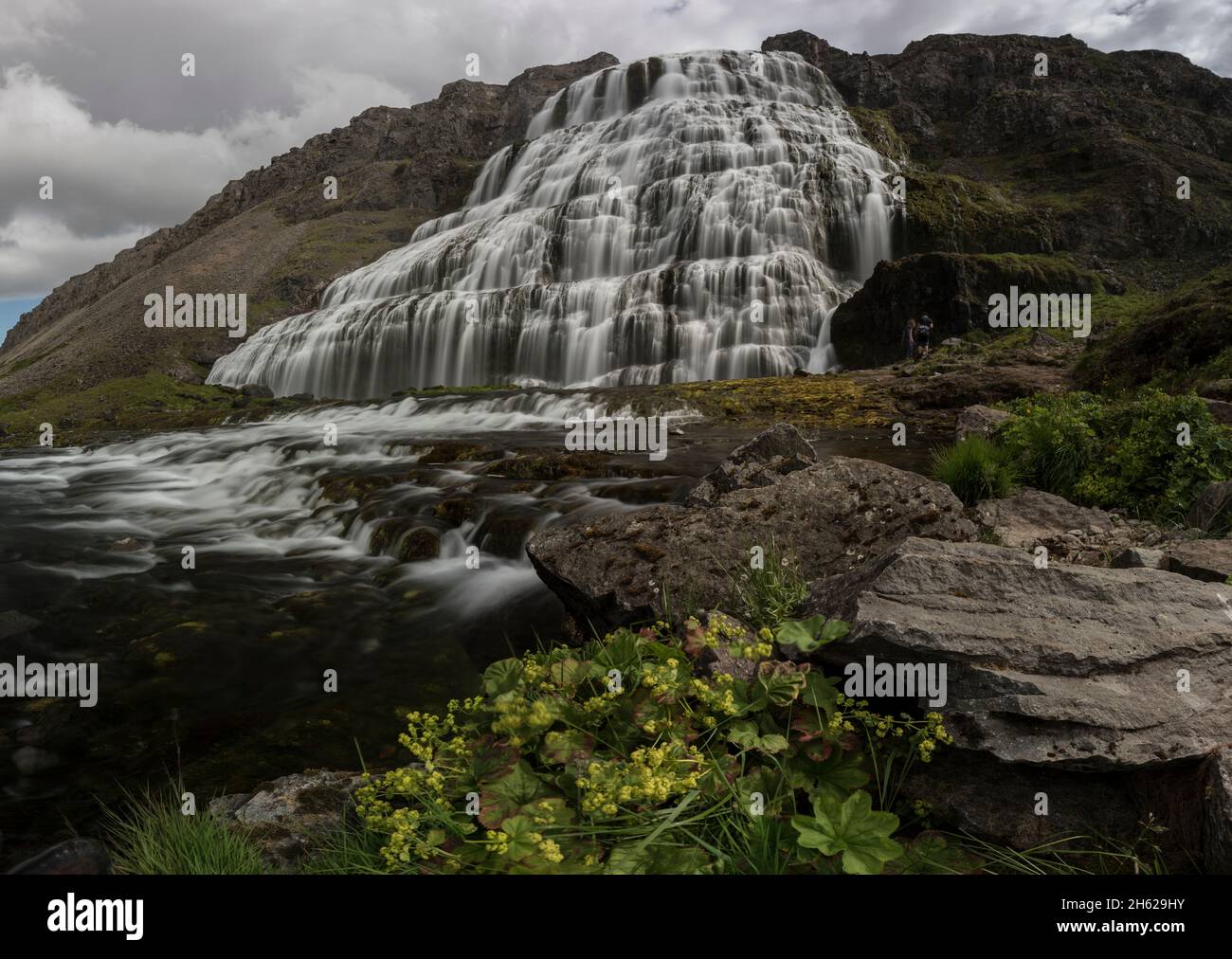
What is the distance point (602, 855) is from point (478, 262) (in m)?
40.4

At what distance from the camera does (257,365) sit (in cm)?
4009

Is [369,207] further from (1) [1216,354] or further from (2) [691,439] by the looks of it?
(1) [1216,354]

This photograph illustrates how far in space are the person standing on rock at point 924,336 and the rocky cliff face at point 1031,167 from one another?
5.79ft

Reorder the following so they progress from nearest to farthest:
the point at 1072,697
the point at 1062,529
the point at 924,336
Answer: the point at 1072,697
the point at 1062,529
the point at 924,336

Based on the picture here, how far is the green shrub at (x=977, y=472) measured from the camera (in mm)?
7281

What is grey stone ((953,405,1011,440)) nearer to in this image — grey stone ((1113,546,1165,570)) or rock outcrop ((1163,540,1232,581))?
grey stone ((1113,546,1165,570))

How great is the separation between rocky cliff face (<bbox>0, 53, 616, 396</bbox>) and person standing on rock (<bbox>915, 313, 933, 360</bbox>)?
146ft

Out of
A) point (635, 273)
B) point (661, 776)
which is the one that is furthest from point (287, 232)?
point (661, 776)

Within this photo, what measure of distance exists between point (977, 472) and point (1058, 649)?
4.92m

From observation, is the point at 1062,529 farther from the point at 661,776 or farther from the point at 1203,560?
the point at 661,776

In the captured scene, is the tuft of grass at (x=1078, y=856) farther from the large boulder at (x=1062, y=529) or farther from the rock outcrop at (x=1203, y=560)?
the large boulder at (x=1062, y=529)

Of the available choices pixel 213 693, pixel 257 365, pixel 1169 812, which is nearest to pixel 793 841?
pixel 1169 812

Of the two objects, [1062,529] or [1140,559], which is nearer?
[1140,559]

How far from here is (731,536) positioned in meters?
A: 5.29
